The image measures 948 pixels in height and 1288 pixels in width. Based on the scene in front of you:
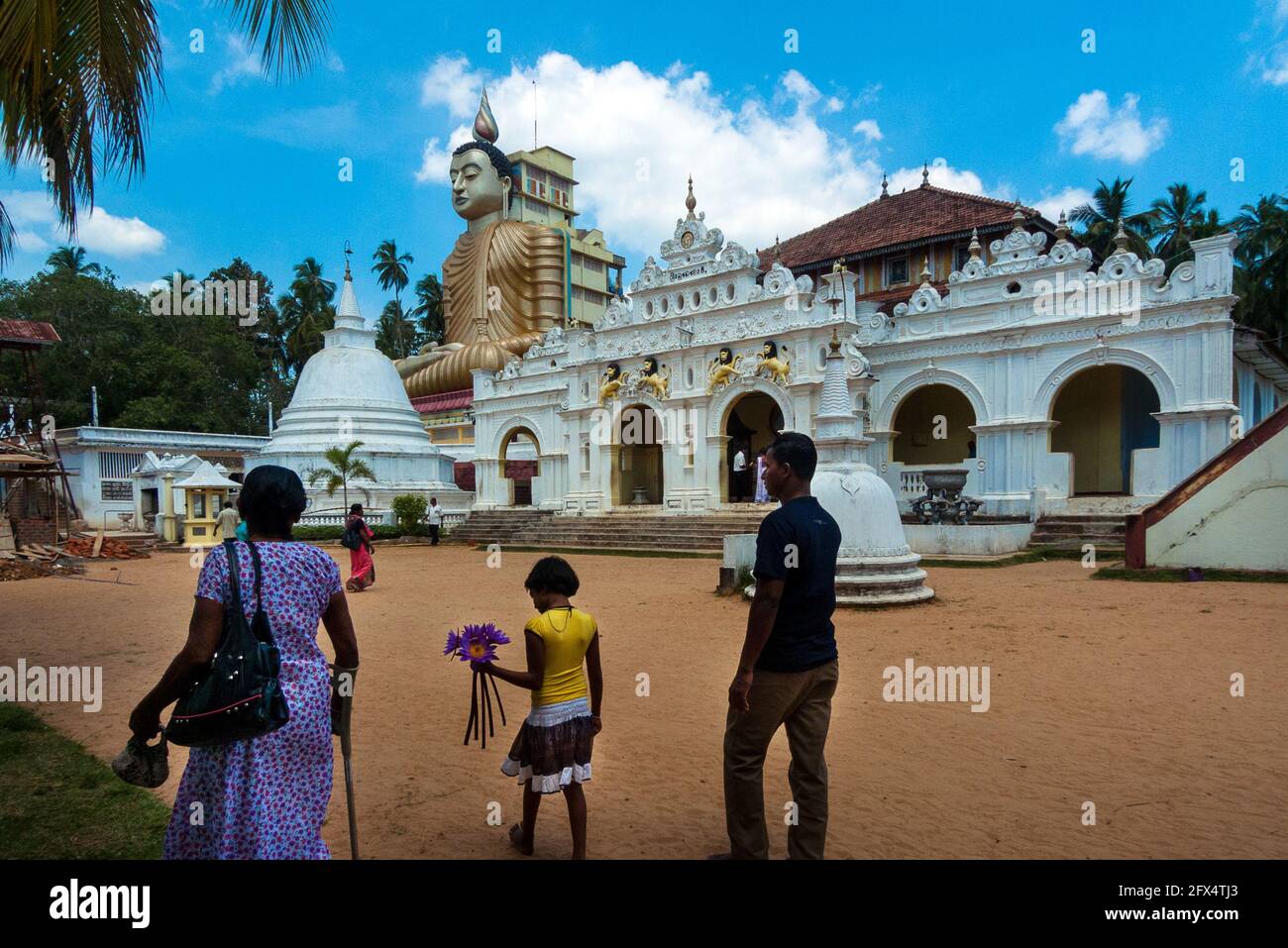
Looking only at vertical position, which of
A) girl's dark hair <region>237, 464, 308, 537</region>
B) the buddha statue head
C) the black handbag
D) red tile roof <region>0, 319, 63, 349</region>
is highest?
the buddha statue head

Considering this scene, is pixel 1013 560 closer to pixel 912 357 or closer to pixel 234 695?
pixel 912 357

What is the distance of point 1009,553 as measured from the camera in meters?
15.0

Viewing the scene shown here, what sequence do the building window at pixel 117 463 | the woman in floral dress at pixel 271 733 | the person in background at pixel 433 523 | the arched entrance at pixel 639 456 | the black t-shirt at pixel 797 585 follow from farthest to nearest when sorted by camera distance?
the building window at pixel 117 463, the person in background at pixel 433 523, the arched entrance at pixel 639 456, the black t-shirt at pixel 797 585, the woman in floral dress at pixel 271 733

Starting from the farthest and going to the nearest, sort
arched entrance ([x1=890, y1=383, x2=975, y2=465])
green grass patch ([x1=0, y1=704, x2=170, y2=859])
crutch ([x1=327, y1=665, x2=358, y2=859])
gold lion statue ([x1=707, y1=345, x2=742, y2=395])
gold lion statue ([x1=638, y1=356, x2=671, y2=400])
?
gold lion statue ([x1=638, y1=356, x2=671, y2=400]) → arched entrance ([x1=890, y1=383, x2=975, y2=465]) → gold lion statue ([x1=707, y1=345, x2=742, y2=395]) → green grass patch ([x1=0, y1=704, x2=170, y2=859]) → crutch ([x1=327, y1=665, x2=358, y2=859])

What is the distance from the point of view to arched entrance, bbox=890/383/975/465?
21312 millimetres

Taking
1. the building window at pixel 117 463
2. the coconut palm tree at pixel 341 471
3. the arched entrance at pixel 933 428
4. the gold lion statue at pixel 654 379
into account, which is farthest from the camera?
the building window at pixel 117 463

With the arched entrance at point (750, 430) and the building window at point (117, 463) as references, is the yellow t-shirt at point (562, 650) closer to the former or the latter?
the arched entrance at point (750, 430)

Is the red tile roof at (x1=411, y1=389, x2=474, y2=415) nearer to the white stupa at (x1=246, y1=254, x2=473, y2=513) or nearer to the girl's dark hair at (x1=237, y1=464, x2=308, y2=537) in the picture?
the white stupa at (x1=246, y1=254, x2=473, y2=513)

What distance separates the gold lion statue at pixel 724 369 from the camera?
66.3ft

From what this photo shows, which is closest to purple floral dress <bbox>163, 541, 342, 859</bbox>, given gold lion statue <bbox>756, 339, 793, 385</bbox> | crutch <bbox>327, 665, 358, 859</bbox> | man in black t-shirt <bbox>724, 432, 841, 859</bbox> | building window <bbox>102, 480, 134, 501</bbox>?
crutch <bbox>327, 665, 358, 859</bbox>

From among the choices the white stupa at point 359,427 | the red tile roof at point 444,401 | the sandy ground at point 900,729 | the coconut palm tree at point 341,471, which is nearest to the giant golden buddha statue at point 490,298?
the red tile roof at point 444,401

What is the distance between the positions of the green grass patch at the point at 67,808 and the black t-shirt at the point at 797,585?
310 cm

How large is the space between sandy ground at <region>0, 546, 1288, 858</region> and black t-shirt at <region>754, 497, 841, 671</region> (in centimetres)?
111
